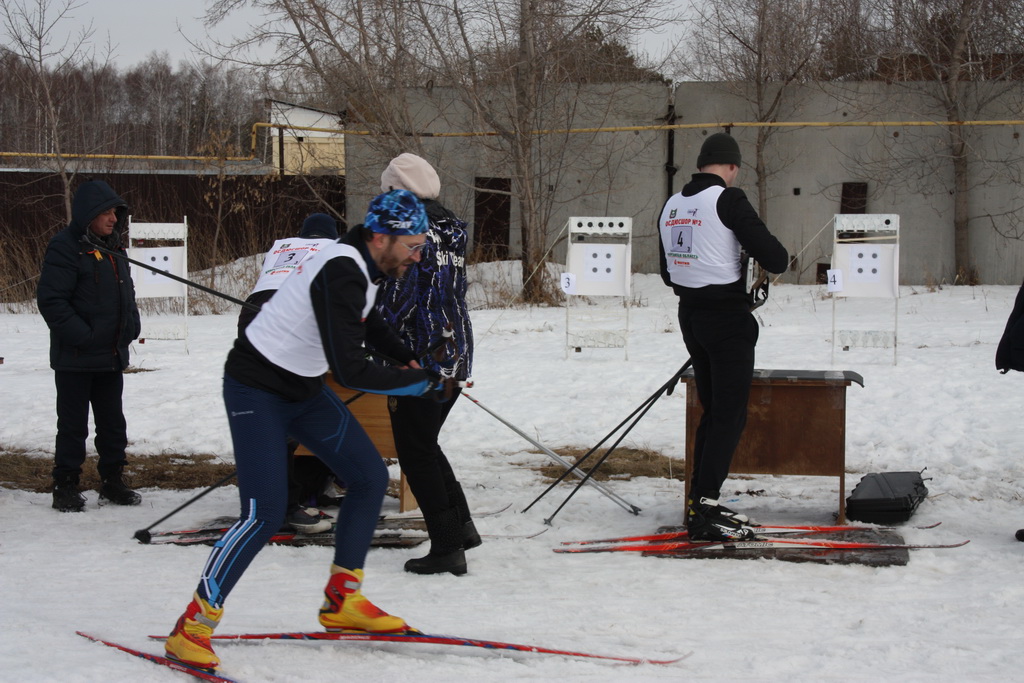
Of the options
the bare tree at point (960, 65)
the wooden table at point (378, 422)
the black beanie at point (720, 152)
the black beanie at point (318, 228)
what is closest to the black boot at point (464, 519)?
the wooden table at point (378, 422)

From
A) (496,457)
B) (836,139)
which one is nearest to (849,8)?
(836,139)

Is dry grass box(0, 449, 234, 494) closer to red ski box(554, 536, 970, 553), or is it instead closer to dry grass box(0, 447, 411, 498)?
dry grass box(0, 447, 411, 498)

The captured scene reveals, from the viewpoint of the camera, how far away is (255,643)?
334 cm

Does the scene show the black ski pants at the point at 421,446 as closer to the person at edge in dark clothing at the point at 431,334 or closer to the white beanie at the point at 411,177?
the person at edge in dark clothing at the point at 431,334

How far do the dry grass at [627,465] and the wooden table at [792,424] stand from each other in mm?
1136

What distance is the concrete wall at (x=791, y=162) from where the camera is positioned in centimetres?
1697

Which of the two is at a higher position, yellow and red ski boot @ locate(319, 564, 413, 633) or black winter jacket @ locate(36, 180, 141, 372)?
black winter jacket @ locate(36, 180, 141, 372)

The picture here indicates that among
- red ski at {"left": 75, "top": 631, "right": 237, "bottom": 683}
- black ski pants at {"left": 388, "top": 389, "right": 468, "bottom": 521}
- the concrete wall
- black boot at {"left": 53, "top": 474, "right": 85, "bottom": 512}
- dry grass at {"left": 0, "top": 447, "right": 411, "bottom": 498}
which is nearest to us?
red ski at {"left": 75, "top": 631, "right": 237, "bottom": 683}

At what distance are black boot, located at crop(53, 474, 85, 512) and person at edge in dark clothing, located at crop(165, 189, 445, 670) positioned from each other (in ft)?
8.77

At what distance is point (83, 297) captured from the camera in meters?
5.43

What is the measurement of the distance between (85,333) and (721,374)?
3.28 m

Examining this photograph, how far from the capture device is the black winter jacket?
17.5 feet

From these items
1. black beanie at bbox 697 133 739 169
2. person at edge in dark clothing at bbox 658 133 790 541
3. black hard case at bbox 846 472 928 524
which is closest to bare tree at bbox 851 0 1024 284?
black hard case at bbox 846 472 928 524

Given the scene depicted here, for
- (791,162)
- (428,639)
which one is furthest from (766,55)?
(428,639)
